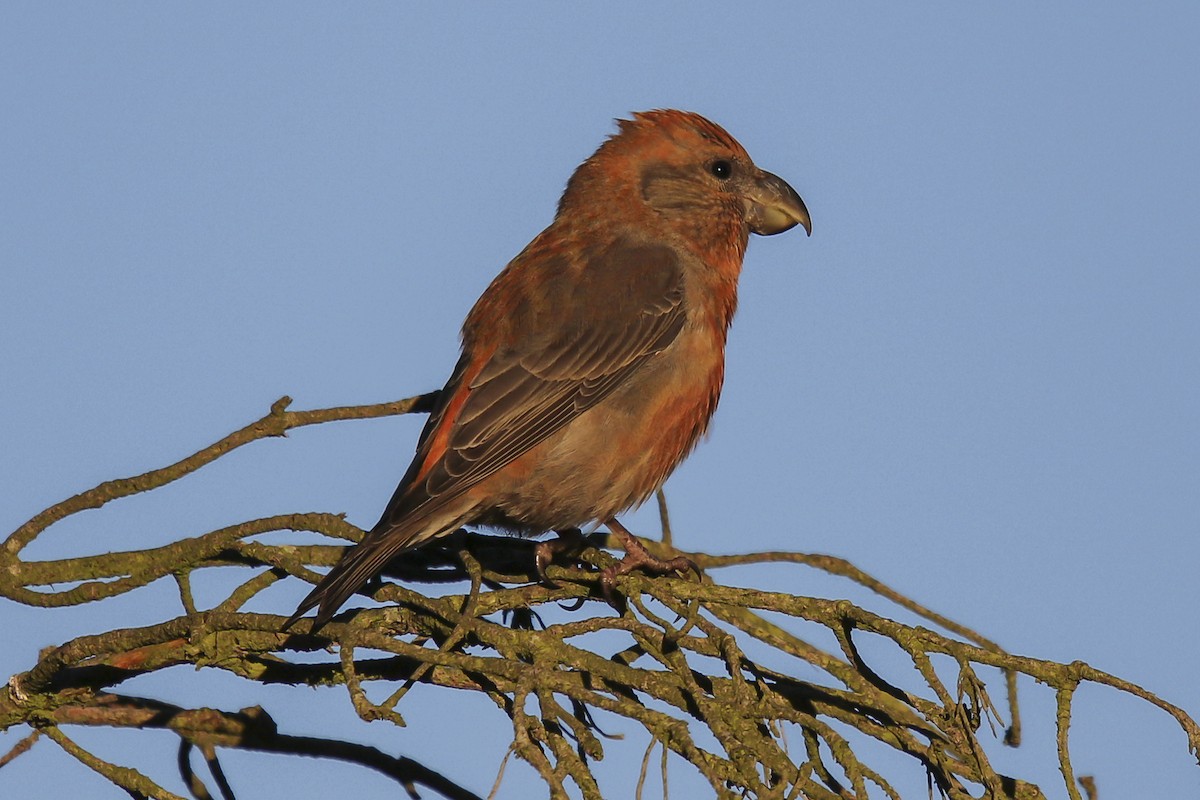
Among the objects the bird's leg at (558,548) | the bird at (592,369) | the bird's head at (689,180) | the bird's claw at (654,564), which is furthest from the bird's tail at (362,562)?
the bird's head at (689,180)

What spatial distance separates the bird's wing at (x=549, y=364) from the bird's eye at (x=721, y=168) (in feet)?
2.11

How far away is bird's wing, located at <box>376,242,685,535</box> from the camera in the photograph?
5.02 metres

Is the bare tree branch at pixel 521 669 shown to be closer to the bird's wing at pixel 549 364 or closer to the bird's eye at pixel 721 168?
the bird's wing at pixel 549 364

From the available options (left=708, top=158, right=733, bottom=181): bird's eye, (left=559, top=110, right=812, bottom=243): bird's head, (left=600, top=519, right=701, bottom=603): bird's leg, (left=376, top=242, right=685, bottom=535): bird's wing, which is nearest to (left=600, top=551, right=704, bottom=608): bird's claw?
(left=600, top=519, right=701, bottom=603): bird's leg

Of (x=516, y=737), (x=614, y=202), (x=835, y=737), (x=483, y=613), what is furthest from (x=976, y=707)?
(x=614, y=202)

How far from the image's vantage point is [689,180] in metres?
6.32

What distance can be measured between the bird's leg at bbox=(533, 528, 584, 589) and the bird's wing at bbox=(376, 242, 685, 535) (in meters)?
0.33

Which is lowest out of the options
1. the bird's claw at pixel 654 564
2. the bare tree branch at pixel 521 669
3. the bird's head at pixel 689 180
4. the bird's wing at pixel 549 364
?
the bare tree branch at pixel 521 669

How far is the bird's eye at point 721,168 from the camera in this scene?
6367 millimetres

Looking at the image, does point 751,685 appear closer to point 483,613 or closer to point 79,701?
point 483,613

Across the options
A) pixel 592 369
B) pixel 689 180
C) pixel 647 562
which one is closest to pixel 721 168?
pixel 689 180

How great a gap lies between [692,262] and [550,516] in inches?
54.3

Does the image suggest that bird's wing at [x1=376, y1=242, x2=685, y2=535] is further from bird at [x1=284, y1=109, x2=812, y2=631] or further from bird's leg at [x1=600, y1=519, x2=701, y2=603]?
bird's leg at [x1=600, y1=519, x2=701, y2=603]

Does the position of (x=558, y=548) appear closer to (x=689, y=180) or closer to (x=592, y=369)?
(x=592, y=369)
